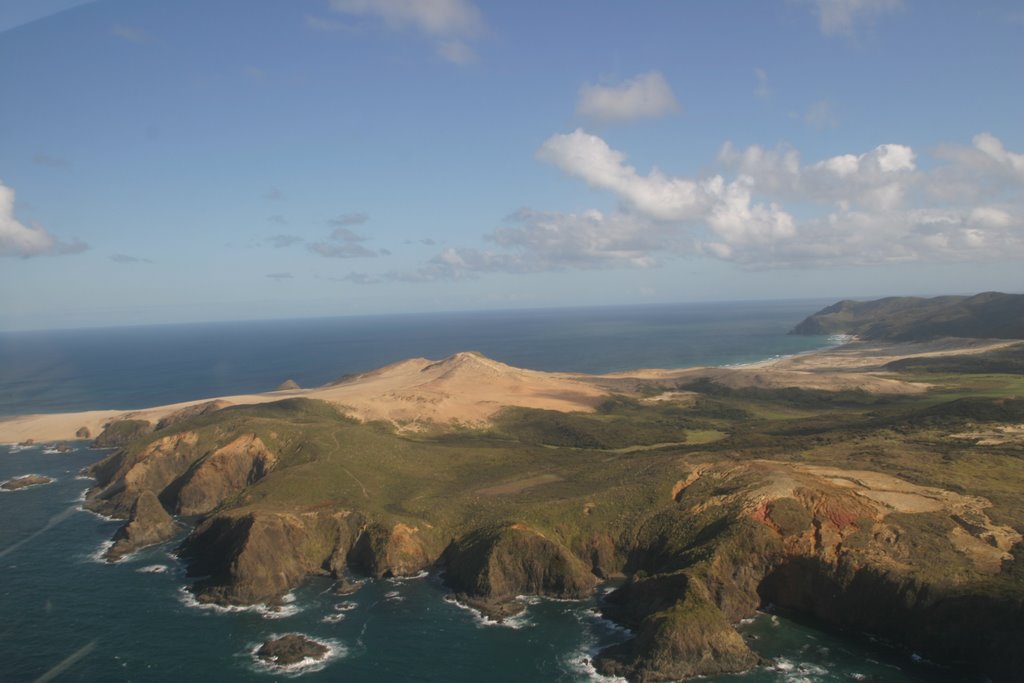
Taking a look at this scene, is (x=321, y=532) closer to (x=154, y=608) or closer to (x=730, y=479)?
(x=154, y=608)

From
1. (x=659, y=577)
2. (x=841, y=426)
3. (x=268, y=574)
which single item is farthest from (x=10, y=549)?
(x=841, y=426)

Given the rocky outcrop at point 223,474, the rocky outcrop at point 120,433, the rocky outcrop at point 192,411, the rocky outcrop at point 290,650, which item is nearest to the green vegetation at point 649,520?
the rocky outcrop at point 223,474

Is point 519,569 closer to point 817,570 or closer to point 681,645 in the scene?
point 681,645

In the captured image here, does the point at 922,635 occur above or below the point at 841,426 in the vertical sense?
below

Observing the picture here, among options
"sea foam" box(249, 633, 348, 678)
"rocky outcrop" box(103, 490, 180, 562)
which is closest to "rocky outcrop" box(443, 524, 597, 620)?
"sea foam" box(249, 633, 348, 678)

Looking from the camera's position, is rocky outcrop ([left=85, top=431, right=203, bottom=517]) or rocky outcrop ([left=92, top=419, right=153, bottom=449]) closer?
rocky outcrop ([left=85, top=431, right=203, bottom=517])

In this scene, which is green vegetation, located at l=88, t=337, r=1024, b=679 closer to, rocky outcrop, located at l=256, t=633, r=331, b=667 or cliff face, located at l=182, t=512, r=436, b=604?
cliff face, located at l=182, t=512, r=436, b=604

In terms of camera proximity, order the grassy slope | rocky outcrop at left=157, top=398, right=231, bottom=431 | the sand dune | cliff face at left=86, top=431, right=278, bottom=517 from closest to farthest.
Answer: the grassy slope → cliff face at left=86, top=431, right=278, bottom=517 → the sand dune → rocky outcrop at left=157, top=398, right=231, bottom=431
